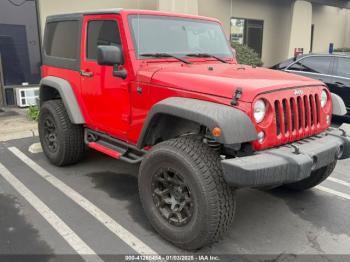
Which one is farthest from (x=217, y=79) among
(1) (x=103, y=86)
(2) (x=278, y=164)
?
(1) (x=103, y=86)

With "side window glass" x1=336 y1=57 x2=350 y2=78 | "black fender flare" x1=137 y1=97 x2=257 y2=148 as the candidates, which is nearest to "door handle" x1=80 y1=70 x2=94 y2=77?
"black fender flare" x1=137 y1=97 x2=257 y2=148

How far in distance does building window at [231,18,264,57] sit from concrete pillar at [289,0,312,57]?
1.31 metres

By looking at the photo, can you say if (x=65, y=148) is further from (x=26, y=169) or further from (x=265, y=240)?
(x=265, y=240)

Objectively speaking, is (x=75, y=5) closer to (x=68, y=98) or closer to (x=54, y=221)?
(x=68, y=98)

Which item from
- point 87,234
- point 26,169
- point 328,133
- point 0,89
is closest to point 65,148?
point 26,169

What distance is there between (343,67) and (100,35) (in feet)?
18.1

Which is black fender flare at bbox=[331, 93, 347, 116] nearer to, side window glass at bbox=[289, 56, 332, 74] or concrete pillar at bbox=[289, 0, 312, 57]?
side window glass at bbox=[289, 56, 332, 74]

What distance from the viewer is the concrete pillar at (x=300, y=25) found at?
14.5 meters

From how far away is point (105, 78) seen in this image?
408 cm

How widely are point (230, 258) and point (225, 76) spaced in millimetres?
1598

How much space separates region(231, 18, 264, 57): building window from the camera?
43.9 feet

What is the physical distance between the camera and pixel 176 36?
13.4 ft

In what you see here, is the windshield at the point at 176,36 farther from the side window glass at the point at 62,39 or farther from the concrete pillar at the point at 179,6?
the concrete pillar at the point at 179,6

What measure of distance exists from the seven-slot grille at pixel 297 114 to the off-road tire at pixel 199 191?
0.62 meters
